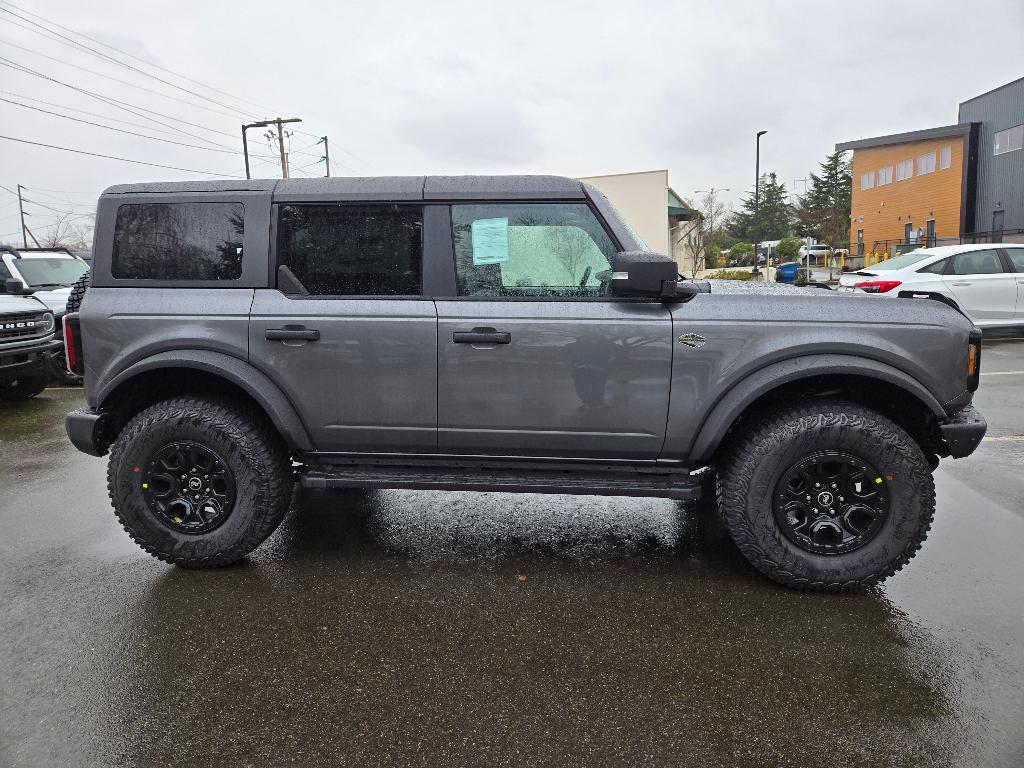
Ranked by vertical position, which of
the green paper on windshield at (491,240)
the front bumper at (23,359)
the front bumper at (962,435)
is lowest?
the front bumper at (23,359)

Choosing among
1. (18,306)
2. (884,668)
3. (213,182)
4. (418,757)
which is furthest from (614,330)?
(18,306)

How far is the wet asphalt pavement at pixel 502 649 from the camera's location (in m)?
2.29

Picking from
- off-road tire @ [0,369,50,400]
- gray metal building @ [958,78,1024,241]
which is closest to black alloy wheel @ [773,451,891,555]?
off-road tire @ [0,369,50,400]

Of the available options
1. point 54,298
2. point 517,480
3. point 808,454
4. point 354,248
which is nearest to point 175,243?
point 354,248

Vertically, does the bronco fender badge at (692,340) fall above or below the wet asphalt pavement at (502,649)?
above

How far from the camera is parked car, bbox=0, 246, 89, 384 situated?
32.4 ft

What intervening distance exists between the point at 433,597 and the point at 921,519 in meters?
2.24

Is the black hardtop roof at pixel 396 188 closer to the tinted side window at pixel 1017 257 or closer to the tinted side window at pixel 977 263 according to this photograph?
the tinted side window at pixel 977 263

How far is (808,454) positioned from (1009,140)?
35684 mm

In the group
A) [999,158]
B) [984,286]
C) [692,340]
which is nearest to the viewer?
[692,340]

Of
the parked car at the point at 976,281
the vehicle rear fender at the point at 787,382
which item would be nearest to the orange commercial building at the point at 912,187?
the parked car at the point at 976,281

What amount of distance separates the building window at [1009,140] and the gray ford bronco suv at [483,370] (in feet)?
113

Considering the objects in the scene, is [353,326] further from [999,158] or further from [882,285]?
[999,158]

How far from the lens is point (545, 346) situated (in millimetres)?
3320
